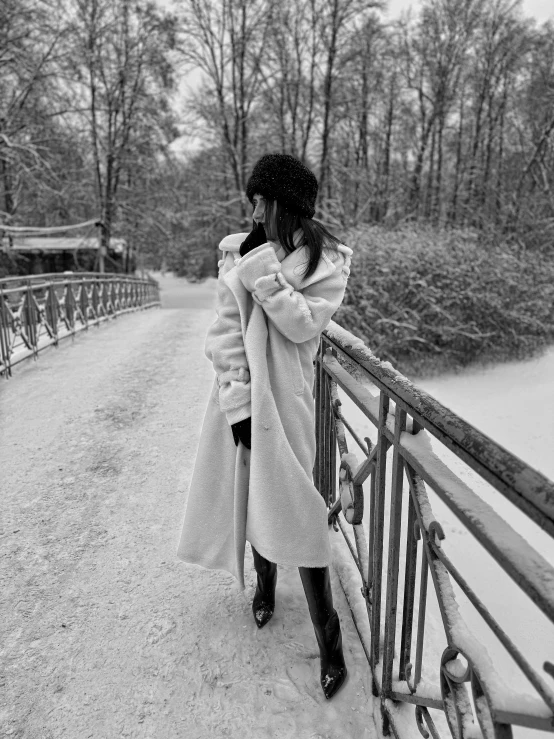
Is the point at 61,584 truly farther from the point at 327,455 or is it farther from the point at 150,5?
the point at 150,5

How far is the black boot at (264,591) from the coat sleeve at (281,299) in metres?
0.99

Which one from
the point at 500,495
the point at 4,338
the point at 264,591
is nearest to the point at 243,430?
the point at 264,591

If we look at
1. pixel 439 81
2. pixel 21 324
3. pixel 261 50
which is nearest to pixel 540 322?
pixel 21 324

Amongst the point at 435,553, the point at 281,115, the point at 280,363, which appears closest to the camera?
the point at 435,553

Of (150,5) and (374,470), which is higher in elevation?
(150,5)

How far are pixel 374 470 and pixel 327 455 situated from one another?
909 mm

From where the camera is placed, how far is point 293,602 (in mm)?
2342

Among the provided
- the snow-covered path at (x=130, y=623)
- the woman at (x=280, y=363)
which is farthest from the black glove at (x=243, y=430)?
the snow-covered path at (x=130, y=623)

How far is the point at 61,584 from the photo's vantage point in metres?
2.48

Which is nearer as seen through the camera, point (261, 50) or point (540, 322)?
point (540, 322)

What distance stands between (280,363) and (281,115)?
20959 millimetres

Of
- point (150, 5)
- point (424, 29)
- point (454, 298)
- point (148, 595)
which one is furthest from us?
point (424, 29)

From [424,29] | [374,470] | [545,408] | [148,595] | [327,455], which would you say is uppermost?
[424,29]

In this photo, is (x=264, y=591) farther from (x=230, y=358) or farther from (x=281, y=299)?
(x=281, y=299)
